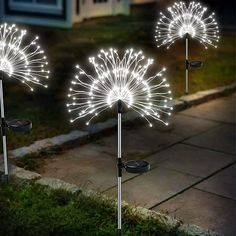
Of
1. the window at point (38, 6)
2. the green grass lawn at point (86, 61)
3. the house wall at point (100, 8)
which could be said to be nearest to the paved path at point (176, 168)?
the green grass lawn at point (86, 61)

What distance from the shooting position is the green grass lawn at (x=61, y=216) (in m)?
5.05

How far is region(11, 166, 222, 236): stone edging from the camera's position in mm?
5031

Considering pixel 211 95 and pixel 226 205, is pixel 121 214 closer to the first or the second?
pixel 226 205

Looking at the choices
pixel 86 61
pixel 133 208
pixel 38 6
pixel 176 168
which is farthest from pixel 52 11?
pixel 133 208

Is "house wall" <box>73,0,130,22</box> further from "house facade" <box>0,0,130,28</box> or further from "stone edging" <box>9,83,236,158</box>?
"stone edging" <box>9,83,236,158</box>

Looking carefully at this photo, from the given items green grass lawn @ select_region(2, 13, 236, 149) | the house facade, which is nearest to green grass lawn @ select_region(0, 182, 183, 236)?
green grass lawn @ select_region(2, 13, 236, 149)

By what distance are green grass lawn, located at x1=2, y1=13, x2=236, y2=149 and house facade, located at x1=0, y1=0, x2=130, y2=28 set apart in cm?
44

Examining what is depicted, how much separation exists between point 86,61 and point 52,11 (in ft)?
20.2

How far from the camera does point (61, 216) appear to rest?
532cm

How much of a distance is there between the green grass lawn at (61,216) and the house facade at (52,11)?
1271cm

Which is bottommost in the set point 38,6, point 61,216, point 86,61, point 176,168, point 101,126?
point 61,216

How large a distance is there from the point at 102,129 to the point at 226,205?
8.96ft

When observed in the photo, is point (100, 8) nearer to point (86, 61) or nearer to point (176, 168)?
point (86, 61)

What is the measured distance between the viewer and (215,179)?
646 centimetres
